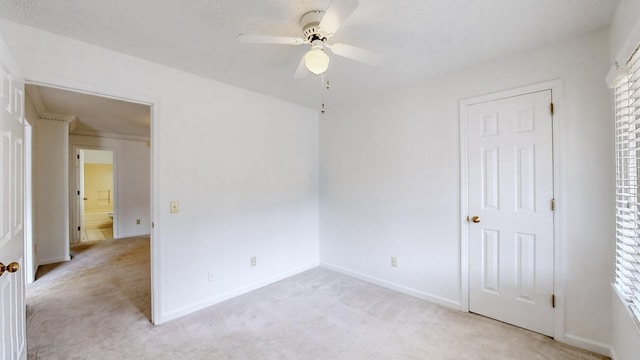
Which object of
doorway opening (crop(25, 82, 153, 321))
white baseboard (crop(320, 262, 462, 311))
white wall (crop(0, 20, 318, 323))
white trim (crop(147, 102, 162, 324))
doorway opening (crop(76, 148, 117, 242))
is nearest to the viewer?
white wall (crop(0, 20, 318, 323))

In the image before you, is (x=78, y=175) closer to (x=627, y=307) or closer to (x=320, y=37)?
(x=320, y=37)

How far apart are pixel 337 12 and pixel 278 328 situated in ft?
8.00

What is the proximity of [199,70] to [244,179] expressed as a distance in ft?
4.03

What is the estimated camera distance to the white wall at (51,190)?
4203mm

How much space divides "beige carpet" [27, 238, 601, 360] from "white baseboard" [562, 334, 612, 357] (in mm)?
68

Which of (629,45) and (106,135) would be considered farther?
(106,135)

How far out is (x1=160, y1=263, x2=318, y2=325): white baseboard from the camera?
253 cm

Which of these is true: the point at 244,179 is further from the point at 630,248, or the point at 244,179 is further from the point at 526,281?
the point at 630,248

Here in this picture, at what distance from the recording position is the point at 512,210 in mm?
2383

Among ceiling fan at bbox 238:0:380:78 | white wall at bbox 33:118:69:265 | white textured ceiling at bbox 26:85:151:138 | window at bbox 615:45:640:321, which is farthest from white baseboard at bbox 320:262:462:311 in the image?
white wall at bbox 33:118:69:265

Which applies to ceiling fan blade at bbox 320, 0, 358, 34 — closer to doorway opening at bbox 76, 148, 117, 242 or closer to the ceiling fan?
the ceiling fan

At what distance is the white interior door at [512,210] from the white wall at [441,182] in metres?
0.11

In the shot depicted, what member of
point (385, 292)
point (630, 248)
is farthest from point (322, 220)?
point (630, 248)

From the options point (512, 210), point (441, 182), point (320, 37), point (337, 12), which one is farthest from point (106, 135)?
point (512, 210)
